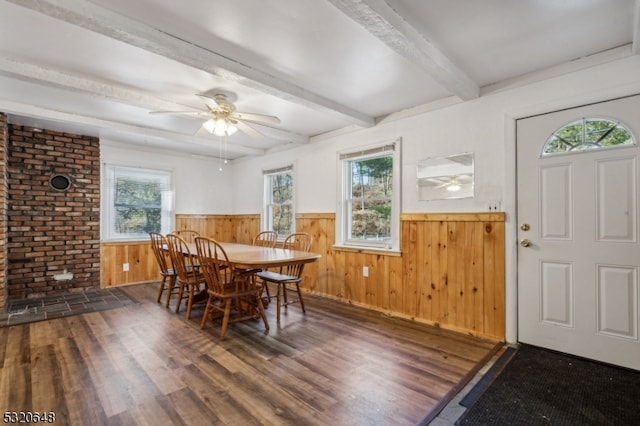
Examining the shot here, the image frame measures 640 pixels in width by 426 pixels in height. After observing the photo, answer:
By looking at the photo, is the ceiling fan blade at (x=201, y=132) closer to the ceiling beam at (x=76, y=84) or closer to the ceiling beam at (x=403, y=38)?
the ceiling beam at (x=76, y=84)

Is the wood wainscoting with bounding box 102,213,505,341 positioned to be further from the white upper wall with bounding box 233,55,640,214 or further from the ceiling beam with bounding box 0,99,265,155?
the ceiling beam with bounding box 0,99,265,155

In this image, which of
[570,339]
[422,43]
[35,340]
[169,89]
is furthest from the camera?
[169,89]

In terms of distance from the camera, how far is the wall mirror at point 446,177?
2924mm

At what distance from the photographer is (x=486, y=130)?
9.17 ft

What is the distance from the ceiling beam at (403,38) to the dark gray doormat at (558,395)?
2187mm

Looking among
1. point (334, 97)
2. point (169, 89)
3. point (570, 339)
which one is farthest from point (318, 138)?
point (570, 339)

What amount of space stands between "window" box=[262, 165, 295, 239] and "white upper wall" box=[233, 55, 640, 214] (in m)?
1.01

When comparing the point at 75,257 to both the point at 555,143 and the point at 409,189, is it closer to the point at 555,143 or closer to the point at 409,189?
the point at 409,189

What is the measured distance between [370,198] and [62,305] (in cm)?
385

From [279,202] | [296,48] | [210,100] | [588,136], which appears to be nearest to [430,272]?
[588,136]

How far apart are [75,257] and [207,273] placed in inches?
110

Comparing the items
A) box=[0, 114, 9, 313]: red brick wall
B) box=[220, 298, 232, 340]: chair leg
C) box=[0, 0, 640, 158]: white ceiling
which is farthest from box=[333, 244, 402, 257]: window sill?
box=[0, 114, 9, 313]: red brick wall

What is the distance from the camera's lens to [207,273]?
2.87m

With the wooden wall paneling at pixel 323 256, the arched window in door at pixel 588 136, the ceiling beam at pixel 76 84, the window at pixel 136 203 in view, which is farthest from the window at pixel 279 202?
the arched window in door at pixel 588 136
